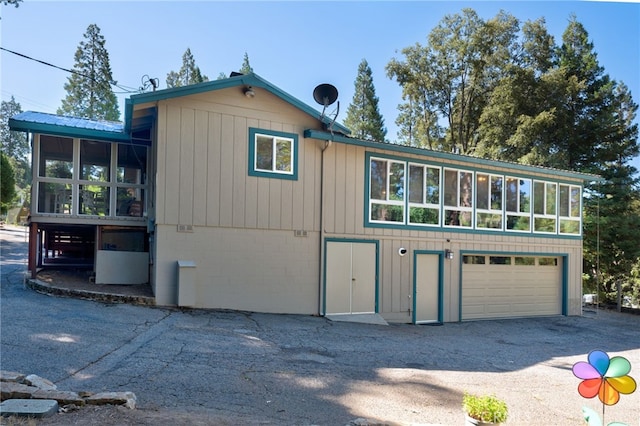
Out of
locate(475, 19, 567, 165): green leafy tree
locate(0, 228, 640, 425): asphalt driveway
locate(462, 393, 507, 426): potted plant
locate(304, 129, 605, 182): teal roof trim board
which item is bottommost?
locate(0, 228, 640, 425): asphalt driveway

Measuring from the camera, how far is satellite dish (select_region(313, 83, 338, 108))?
10.7 m

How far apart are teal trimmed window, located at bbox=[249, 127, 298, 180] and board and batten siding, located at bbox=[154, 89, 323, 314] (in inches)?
4.9

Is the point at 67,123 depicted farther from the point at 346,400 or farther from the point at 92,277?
the point at 346,400

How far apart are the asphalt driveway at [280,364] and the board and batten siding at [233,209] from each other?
0.68 meters

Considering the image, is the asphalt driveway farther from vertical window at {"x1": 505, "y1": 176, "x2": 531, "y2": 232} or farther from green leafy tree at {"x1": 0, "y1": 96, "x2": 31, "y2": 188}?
green leafy tree at {"x1": 0, "y1": 96, "x2": 31, "y2": 188}

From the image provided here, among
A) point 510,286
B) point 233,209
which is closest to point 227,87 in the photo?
point 233,209

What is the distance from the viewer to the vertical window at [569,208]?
14570mm

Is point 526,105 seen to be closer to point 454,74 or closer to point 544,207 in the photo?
point 454,74

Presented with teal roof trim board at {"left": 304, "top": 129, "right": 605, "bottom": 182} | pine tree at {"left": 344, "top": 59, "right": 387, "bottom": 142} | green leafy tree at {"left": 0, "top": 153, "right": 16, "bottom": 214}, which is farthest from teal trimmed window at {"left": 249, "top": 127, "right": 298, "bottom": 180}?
pine tree at {"left": 344, "top": 59, "right": 387, "bottom": 142}

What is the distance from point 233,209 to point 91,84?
32.7 m

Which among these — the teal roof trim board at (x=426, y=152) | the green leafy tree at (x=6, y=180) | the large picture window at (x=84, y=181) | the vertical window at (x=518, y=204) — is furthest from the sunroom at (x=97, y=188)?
the green leafy tree at (x=6, y=180)

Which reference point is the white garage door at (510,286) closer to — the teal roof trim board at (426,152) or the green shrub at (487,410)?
the teal roof trim board at (426,152)

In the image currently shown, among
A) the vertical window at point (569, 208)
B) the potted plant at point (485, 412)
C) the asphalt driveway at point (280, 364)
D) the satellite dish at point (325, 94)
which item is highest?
the satellite dish at point (325, 94)

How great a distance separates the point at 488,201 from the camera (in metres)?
13.2
